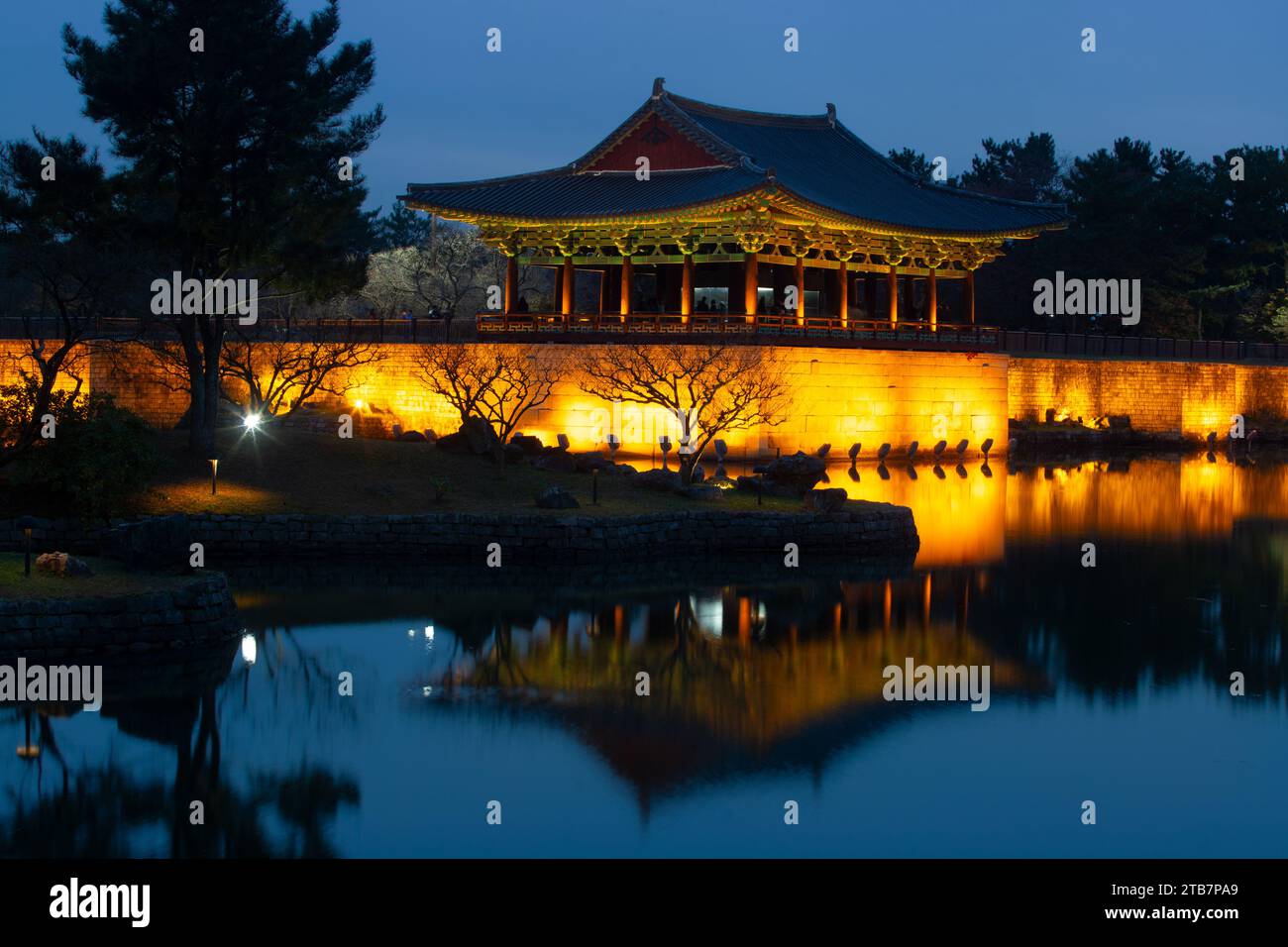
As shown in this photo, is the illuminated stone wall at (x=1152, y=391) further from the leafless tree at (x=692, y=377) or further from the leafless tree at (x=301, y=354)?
the leafless tree at (x=301, y=354)

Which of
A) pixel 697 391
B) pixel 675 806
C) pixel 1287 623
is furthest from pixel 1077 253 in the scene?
pixel 675 806

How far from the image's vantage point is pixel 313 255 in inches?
1184

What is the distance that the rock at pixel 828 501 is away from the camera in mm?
26781

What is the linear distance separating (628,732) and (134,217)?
16.7m

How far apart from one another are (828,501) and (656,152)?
22059mm

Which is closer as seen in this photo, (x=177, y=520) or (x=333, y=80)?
(x=177, y=520)

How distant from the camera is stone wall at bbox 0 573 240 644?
1734 centimetres

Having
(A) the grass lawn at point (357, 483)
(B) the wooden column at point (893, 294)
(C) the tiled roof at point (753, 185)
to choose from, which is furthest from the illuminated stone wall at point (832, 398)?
(A) the grass lawn at point (357, 483)

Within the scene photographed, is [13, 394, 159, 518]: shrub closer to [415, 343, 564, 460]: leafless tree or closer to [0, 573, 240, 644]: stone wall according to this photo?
[0, 573, 240, 644]: stone wall

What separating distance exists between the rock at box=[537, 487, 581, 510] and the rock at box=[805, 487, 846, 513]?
4338 mm

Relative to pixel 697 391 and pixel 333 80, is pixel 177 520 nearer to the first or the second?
pixel 333 80

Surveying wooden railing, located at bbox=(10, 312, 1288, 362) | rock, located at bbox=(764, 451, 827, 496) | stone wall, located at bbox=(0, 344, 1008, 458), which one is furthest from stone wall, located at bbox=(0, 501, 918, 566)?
stone wall, located at bbox=(0, 344, 1008, 458)

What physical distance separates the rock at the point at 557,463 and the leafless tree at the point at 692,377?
6.63 m

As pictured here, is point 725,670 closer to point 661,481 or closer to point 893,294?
point 661,481
